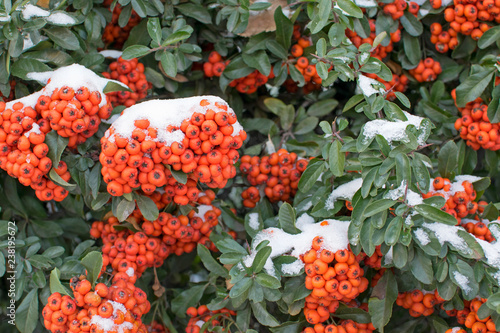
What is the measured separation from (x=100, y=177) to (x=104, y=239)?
385 millimetres

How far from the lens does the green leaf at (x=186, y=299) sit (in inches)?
108

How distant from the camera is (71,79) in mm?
2336

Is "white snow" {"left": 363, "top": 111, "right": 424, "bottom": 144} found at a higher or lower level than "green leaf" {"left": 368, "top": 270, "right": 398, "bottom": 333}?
higher

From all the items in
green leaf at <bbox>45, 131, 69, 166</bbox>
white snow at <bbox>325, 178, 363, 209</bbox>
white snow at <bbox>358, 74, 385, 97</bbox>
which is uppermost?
white snow at <bbox>358, 74, 385, 97</bbox>

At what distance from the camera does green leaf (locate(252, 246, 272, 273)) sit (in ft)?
7.29

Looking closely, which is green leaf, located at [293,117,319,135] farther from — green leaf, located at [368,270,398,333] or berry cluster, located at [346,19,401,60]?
green leaf, located at [368,270,398,333]

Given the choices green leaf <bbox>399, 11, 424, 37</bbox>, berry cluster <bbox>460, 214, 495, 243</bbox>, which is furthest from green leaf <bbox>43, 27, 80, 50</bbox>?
berry cluster <bbox>460, 214, 495, 243</bbox>

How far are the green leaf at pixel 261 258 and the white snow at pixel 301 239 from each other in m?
0.08

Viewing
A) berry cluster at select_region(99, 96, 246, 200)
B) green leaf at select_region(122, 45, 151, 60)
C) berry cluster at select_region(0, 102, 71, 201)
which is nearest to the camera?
berry cluster at select_region(99, 96, 246, 200)

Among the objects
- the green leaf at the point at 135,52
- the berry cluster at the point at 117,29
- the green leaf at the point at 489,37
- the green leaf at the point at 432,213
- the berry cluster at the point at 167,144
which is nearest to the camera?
the green leaf at the point at 432,213

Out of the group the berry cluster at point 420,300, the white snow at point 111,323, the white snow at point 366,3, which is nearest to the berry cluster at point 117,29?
the white snow at point 366,3

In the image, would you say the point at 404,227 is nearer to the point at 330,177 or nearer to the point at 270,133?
the point at 330,177

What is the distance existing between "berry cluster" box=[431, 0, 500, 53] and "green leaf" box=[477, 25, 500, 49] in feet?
0.22

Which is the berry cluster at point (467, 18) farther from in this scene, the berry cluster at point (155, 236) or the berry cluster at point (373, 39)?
the berry cluster at point (155, 236)
